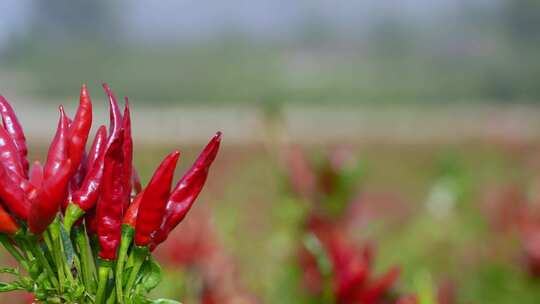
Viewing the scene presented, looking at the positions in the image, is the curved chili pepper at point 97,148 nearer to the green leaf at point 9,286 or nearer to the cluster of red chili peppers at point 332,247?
the green leaf at point 9,286

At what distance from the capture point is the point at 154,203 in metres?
1.23

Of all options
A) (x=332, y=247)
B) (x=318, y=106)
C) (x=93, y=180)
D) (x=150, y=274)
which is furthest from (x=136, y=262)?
(x=318, y=106)

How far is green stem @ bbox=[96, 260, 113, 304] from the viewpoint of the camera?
120 cm

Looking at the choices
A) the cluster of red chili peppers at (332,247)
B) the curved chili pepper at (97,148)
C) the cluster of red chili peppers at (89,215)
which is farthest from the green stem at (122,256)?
the cluster of red chili peppers at (332,247)

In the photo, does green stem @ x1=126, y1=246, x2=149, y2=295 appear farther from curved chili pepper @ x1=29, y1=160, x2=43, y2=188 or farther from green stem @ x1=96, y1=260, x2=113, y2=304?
curved chili pepper @ x1=29, y1=160, x2=43, y2=188

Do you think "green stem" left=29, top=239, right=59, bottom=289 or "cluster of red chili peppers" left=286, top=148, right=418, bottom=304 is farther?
"cluster of red chili peppers" left=286, top=148, right=418, bottom=304

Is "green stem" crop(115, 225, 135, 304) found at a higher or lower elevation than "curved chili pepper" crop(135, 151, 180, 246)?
lower

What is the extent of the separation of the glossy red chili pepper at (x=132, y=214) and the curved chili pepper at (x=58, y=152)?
12 cm

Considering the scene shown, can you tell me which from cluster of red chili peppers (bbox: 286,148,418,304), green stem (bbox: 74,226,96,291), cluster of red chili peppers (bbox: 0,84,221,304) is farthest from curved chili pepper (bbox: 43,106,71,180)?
cluster of red chili peppers (bbox: 286,148,418,304)

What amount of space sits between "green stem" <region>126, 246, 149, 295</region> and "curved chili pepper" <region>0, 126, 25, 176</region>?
20 centimetres

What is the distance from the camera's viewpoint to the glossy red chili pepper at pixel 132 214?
1251 mm

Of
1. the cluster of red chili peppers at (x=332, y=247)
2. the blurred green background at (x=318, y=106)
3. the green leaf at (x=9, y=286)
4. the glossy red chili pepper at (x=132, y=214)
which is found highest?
the glossy red chili pepper at (x=132, y=214)

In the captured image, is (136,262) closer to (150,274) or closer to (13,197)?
(150,274)

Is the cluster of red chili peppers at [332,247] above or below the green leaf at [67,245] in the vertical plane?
below
